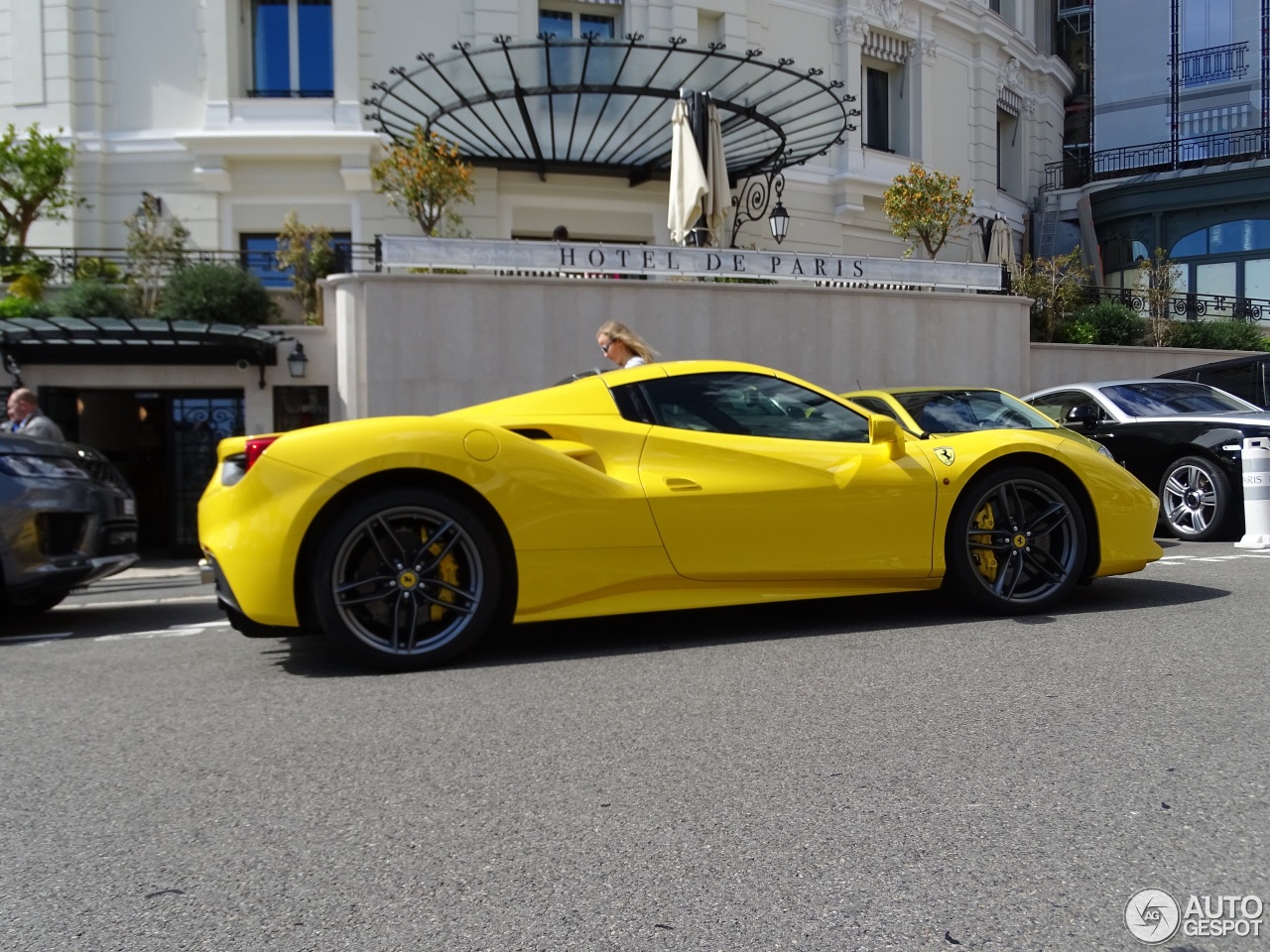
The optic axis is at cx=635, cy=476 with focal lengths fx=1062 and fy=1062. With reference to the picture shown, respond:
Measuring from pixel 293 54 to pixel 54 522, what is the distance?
14.0m

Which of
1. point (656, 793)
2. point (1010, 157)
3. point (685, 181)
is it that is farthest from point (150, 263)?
point (1010, 157)

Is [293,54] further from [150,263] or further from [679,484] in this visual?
[679,484]

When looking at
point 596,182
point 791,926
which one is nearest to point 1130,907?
point 791,926

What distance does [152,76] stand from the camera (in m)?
17.4

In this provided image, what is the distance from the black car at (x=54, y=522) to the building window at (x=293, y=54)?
511 inches

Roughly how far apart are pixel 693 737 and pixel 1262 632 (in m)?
2.96

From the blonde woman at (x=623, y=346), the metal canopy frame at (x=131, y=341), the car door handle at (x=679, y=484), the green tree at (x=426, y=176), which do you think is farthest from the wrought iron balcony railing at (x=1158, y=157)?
the car door handle at (x=679, y=484)

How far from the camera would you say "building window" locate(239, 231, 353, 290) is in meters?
13.2

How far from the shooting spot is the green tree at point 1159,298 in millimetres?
17969

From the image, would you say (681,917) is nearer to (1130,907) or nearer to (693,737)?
(1130,907)

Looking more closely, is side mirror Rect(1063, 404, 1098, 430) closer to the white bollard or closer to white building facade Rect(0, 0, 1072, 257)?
the white bollard

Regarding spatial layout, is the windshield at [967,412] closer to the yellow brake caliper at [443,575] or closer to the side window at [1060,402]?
the yellow brake caliper at [443,575]

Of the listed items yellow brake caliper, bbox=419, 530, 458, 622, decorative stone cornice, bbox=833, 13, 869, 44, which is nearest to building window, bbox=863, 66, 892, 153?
decorative stone cornice, bbox=833, 13, 869, 44

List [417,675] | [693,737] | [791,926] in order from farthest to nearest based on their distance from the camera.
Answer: [417,675], [693,737], [791,926]
